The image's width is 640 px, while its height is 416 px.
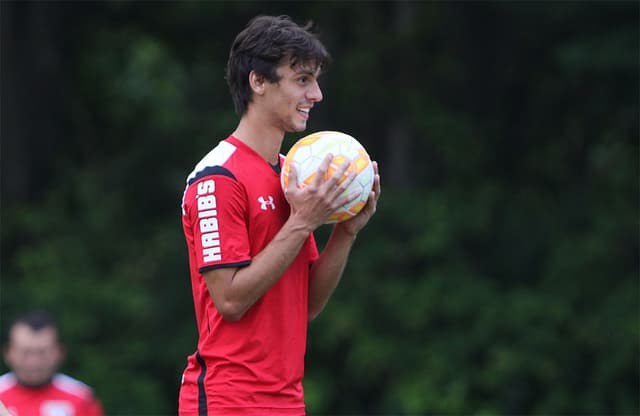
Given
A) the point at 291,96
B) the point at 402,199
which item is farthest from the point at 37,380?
the point at 402,199

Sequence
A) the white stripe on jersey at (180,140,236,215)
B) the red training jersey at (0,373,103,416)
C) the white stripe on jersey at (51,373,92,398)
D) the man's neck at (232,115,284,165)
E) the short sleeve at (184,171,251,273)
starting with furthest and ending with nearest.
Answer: the white stripe on jersey at (51,373,92,398)
the red training jersey at (0,373,103,416)
the man's neck at (232,115,284,165)
the white stripe on jersey at (180,140,236,215)
the short sleeve at (184,171,251,273)

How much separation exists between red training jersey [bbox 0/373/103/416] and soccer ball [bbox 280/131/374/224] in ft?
8.25

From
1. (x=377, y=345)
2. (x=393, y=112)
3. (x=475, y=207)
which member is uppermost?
(x=393, y=112)

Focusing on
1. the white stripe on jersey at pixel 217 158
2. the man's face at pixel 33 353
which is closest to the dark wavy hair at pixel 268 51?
the white stripe on jersey at pixel 217 158

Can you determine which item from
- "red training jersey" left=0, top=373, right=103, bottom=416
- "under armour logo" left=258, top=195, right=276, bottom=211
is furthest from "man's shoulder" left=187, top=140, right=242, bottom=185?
"red training jersey" left=0, top=373, right=103, bottom=416

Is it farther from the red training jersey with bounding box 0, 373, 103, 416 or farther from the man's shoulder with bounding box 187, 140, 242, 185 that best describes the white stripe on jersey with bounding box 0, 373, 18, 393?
the man's shoulder with bounding box 187, 140, 242, 185

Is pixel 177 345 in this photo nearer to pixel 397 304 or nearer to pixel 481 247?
pixel 397 304

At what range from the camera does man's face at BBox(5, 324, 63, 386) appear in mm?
4891

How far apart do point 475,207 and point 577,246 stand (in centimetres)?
114

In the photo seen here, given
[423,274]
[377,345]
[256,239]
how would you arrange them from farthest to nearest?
[423,274], [377,345], [256,239]

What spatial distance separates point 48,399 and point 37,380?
5.0 inches

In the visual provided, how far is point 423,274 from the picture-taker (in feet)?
35.1

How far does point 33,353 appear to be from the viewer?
4.95m

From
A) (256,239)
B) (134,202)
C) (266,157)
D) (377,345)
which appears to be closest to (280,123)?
(266,157)
